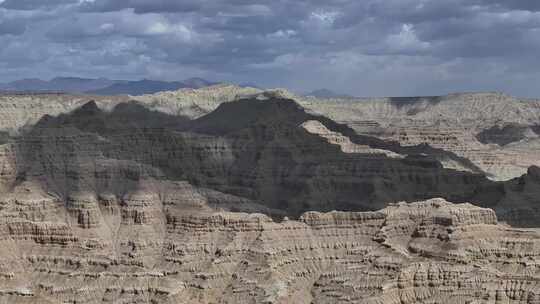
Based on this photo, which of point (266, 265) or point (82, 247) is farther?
point (82, 247)

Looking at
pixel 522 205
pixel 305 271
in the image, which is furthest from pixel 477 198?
pixel 305 271

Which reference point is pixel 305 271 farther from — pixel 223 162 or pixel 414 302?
pixel 223 162

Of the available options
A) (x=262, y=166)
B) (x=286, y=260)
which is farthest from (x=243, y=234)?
(x=262, y=166)

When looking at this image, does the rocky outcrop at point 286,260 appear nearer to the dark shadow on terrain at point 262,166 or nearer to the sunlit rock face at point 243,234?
the sunlit rock face at point 243,234

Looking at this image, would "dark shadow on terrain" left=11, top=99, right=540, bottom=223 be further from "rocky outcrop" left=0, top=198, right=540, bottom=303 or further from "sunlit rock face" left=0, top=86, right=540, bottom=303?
"rocky outcrop" left=0, top=198, right=540, bottom=303

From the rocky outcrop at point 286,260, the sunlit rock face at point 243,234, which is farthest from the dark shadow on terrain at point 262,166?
the rocky outcrop at point 286,260

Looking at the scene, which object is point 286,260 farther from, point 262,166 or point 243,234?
point 262,166

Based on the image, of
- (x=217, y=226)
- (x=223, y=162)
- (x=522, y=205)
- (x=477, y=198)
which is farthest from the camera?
(x=223, y=162)

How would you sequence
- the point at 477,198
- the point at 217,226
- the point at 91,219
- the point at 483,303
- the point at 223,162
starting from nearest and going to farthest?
the point at 483,303
the point at 217,226
the point at 91,219
the point at 477,198
the point at 223,162
